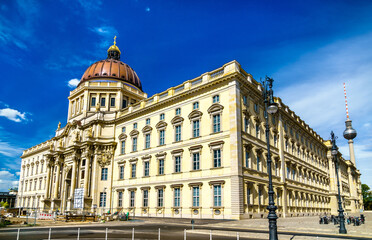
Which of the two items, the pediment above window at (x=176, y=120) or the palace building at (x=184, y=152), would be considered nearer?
the palace building at (x=184, y=152)

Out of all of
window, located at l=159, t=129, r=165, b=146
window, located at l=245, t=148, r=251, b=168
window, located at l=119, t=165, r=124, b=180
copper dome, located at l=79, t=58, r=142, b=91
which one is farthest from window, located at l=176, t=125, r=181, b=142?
copper dome, located at l=79, t=58, r=142, b=91

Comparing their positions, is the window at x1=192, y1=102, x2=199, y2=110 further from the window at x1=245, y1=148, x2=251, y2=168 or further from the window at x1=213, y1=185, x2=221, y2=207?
the window at x1=213, y1=185, x2=221, y2=207

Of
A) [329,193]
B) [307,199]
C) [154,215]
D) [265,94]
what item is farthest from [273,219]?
[329,193]

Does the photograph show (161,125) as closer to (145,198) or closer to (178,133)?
(178,133)

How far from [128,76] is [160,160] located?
29466 millimetres

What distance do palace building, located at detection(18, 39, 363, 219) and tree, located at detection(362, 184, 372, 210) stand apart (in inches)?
3506

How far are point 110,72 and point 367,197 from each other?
138 metres

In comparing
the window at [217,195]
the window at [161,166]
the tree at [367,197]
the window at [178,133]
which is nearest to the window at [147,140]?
the window at [161,166]

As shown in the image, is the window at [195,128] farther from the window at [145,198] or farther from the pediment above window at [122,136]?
the pediment above window at [122,136]

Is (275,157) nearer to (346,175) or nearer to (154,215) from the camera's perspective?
(154,215)

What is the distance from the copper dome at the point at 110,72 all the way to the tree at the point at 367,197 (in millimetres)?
125885

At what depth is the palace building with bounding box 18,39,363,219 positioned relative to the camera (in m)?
33.3

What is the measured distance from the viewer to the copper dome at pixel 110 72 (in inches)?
2469

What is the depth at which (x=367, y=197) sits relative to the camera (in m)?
143
